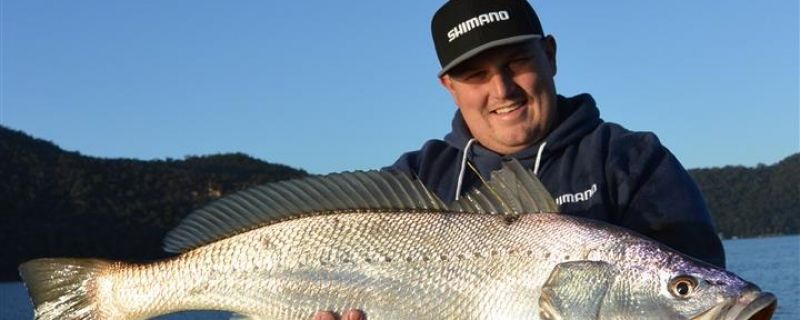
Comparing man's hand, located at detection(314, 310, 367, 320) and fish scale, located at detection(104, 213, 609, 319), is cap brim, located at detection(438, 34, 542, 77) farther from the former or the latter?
man's hand, located at detection(314, 310, 367, 320)

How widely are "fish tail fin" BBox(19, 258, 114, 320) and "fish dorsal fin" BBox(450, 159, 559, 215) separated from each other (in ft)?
5.85

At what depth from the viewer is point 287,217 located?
4730 mm

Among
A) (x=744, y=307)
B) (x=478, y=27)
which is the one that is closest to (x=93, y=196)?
(x=478, y=27)

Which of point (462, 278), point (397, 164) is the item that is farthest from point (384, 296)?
point (397, 164)

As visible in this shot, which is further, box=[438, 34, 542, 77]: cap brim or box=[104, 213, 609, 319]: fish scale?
box=[438, 34, 542, 77]: cap brim

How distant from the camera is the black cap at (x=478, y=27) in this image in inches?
228

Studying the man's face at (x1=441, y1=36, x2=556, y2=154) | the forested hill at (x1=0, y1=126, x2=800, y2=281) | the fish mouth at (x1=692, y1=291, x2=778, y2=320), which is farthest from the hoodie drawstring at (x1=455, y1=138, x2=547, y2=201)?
the forested hill at (x1=0, y1=126, x2=800, y2=281)

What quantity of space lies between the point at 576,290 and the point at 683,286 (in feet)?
1.39

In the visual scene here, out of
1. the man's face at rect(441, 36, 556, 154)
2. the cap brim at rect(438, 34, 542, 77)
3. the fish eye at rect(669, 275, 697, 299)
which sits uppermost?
the cap brim at rect(438, 34, 542, 77)

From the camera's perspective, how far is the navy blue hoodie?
526 cm

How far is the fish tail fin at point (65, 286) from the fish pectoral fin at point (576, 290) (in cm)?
213

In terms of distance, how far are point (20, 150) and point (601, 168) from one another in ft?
364

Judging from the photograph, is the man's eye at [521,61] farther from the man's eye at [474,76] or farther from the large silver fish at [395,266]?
the large silver fish at [395,266]

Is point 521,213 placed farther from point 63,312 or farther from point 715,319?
point 63,312
